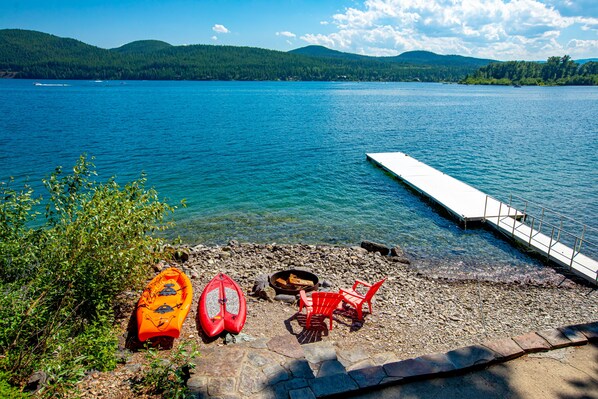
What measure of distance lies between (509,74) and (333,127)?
546ft

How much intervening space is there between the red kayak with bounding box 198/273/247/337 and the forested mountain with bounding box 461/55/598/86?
7466 inches

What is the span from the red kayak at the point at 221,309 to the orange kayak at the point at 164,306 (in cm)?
42

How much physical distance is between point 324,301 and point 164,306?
349 cm

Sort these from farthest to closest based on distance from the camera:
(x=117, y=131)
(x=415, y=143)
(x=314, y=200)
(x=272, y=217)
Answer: (x=117, y=131), (x=415, y=143), (x=314, y=200), (x=272, y=217)

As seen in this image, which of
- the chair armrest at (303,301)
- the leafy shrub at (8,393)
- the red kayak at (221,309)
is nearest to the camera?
the leafy shrub at (8,393)

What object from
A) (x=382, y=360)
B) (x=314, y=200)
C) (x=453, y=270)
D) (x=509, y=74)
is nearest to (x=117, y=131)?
(x=314, y=200)

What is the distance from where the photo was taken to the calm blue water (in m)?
15.7

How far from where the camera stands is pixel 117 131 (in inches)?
1580

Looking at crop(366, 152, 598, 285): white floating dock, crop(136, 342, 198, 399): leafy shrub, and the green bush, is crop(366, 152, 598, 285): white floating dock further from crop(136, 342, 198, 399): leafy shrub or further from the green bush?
the green bush

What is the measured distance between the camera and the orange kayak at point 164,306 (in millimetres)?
7655

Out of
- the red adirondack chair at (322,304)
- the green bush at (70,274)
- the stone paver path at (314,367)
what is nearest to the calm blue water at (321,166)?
the red adirondack chair at (322,304)

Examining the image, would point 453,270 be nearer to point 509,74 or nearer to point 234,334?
point 234,334

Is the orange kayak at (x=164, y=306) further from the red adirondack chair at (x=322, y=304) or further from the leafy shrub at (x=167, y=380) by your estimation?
the red adirondack chair at (x=322, y=304)

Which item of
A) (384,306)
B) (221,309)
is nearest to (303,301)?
(221,309)
